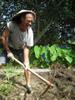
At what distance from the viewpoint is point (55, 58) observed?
6.64 meters

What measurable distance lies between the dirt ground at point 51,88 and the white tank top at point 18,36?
69 centimetres

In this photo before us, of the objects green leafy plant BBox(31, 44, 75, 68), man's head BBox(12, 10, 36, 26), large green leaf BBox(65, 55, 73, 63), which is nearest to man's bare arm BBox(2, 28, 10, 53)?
man's head BBox(12, 10, 36, 26)

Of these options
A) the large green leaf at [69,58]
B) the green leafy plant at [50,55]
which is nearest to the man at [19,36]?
the green leafy plant at [50,55]

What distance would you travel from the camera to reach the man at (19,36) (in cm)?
536

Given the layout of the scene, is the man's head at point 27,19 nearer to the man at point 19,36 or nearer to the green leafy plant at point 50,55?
the man at point 19,36

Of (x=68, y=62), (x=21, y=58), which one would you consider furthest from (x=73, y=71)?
(x=21, y=58)

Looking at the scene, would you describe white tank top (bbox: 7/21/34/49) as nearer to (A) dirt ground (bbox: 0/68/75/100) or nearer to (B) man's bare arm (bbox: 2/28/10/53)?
(B) man's bare arm (bbox: 2/28/10/53)

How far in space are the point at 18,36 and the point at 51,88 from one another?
0.99 metres

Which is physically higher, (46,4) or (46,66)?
(46,4)

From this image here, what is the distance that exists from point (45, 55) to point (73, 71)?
0.63m

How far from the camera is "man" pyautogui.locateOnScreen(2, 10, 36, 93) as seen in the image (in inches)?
211

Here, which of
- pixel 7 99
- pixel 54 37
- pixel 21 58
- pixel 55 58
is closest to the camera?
pixel 7 99

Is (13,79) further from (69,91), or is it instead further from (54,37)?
(54,37)

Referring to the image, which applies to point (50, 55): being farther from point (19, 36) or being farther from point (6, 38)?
point (6, 38)
